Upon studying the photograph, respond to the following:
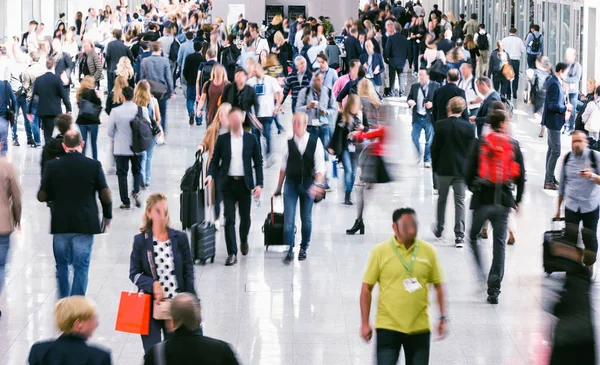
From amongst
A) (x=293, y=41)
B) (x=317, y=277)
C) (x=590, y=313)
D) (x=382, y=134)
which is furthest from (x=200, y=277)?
(x=293, y=41)

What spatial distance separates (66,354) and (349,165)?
8958 mm

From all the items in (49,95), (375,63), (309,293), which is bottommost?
(309,293)

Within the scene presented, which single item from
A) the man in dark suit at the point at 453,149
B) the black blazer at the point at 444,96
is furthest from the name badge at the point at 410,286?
the black blazer at the point at 444,96

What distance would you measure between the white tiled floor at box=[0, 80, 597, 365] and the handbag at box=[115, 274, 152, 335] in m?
1.19

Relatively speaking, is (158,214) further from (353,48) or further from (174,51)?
(353,48)

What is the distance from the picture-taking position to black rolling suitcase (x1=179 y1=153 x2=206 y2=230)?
12.1 m

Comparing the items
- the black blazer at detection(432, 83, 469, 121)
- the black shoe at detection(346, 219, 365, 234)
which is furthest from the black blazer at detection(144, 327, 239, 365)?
the black blazer at detection(432, 83, 469, 121)

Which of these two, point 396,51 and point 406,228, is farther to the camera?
point 396,51

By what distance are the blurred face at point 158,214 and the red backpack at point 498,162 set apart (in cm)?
366

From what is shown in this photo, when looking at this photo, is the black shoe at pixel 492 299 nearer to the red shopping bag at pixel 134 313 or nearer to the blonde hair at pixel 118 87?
the red shopping bag at pixel 134 313

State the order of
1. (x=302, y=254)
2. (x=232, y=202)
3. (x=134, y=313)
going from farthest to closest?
1. (x=302, y=254)
2. (x=232, y=202)
3. (x=134, y=313)

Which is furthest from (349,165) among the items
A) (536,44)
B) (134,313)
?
(536,44)

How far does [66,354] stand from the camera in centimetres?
604

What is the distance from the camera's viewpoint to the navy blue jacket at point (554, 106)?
16.1 metres
